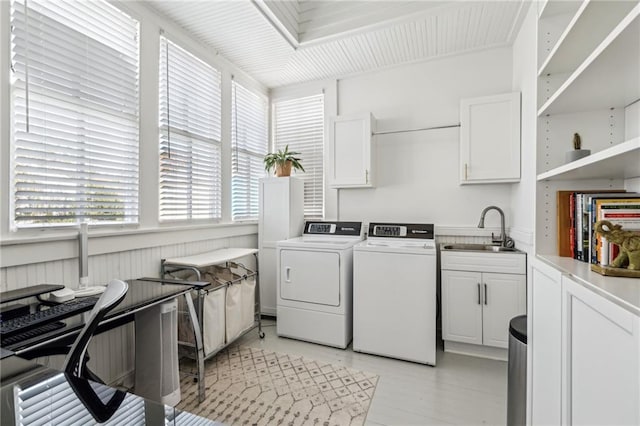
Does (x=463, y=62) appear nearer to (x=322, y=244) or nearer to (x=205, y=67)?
(x=322, y=244)

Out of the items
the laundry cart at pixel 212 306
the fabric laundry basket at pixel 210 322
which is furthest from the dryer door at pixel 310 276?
the fabric laundry basket at pixel 210 322

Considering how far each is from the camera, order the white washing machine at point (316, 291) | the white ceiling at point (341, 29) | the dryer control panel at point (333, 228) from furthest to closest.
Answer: the dryer control panel at point (333, 228), the white washing machine at point (316, 291), the white ceiling at point (341, 29)

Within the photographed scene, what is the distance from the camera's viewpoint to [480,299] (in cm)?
248

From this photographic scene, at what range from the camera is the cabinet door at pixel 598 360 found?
2.06ft

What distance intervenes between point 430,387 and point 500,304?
932 mm

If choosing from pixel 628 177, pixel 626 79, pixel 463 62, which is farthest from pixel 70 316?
pixel 463 62

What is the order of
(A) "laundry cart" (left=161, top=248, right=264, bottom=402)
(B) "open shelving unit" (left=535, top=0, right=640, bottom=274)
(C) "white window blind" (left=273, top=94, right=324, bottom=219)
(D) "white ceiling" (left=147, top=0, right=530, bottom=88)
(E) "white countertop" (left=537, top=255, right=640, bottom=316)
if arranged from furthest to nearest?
(C) "white window blind" (left=273, top=94, right=324, bottom=219), (D) "white ceiling" (left=147, top=0, right=530, bottom=88), (A) "laundry cart" (left=161, top=248, right=264, bottom=402), (B) "open shelving unit" (left=535, top=0, right=640, bottom=274), (E) "white countertop" (left=537, top=255, right=640, bottom=316)

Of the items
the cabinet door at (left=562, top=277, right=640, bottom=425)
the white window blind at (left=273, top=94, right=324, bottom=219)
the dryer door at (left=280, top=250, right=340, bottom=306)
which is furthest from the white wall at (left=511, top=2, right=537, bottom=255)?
the white window blind at (left=273, top=94, right=324, bottom=219)

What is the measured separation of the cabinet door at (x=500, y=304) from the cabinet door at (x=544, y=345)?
4.04ft

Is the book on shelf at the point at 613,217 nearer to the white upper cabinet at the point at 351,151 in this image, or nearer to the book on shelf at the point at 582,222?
the book on shelf at the point at 582,222

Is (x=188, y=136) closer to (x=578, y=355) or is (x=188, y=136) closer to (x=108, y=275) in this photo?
(x=108, y=275)

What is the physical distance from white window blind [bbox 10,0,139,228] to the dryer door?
1385 millimetres

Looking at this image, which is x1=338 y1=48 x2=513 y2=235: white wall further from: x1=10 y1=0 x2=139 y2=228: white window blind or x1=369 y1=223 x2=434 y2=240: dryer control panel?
x1=10 y1=0 x2=139 y2=228: white window blind

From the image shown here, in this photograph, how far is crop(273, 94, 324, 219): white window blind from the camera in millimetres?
3695
